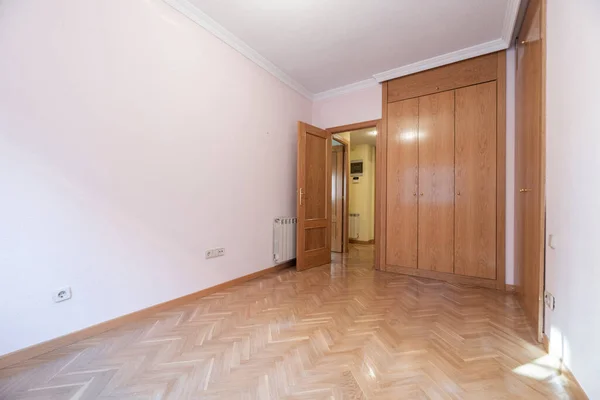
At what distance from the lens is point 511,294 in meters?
2.72

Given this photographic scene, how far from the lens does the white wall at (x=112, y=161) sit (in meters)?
1.56

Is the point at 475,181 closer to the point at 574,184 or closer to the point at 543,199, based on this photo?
the point at 543,199

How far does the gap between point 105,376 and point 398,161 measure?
3.62 metres

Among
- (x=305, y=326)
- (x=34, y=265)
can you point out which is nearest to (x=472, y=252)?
(x=305, y=326)

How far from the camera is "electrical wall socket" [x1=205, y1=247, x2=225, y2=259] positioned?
2680 mm

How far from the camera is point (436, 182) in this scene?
3279 mm

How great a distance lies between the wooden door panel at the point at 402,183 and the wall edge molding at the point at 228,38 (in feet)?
5.28

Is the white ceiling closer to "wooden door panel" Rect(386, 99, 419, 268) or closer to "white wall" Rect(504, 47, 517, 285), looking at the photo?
"white wall" Rect(504, 47, 517, 285)

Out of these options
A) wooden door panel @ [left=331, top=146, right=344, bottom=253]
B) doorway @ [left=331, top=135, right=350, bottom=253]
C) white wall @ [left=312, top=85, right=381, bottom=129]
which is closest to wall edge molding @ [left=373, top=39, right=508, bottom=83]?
white wall @ [left=312, top=85, right=381, bottom=129]

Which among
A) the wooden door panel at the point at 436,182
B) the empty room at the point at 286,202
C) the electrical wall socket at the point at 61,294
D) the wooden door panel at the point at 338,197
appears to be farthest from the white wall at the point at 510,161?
the electrical wall socket at the point at 61,294

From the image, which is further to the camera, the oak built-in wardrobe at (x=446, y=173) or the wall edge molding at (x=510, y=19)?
the oak built-in wardrobe at (x=446, y=173)

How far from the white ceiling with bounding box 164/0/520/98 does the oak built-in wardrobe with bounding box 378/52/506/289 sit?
27cm

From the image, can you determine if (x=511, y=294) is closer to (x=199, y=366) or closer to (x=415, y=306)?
(x=415, y=306)

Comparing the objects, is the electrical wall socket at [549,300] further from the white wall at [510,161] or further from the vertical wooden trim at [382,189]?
the vertical wooden trim at [382,189]
